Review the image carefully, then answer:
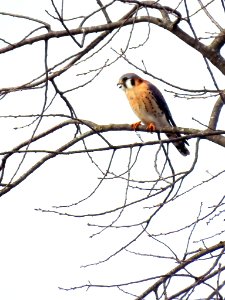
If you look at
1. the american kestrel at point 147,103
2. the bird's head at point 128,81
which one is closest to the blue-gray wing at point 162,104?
the american kestrel at point 147,103

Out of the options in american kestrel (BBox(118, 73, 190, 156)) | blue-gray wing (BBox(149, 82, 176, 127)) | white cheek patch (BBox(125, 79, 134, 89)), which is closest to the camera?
american kestrel (BBox(118, 73, 190, 156))

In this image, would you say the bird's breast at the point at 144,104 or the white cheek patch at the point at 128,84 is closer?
the bird's breast at the point at 144,104

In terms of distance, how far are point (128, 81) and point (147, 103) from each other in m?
0.37

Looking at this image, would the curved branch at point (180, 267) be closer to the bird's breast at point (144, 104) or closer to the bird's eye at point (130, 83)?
the bird's breast at point (144, 104)

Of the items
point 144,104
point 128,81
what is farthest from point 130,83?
point 144,104

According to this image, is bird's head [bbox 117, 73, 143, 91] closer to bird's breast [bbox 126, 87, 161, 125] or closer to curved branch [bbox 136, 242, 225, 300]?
bird's breast [bbox 126, 87, 161, 125]

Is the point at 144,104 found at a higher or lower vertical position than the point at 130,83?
lower

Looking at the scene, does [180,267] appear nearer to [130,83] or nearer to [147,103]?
[147,103]

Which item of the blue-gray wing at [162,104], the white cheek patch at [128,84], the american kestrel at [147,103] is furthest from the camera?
the white cheek patch at [128,84]

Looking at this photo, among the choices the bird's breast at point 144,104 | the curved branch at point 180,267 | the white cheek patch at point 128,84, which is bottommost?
the curved branch at point 180,267

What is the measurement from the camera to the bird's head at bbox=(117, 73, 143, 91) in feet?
27.1

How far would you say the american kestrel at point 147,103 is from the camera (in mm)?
7930

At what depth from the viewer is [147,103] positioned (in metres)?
8.05

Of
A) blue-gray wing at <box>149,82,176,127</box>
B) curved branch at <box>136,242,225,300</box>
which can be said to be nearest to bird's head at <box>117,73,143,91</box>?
blue-gray wing at <box>149,82,176,127</box>
